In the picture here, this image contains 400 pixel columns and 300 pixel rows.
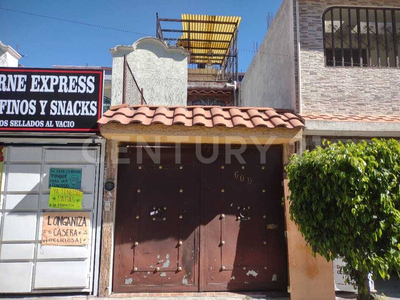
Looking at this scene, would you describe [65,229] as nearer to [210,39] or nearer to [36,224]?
[36,224]

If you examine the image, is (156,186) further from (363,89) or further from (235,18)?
(235,18)

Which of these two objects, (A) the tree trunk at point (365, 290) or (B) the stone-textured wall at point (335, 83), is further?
(B) the stone-textured wall at point (335, 83)

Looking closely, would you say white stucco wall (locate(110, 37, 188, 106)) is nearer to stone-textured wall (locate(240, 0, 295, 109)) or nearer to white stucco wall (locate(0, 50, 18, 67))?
stone-textured wall (locate(240, 0, 295, 109))

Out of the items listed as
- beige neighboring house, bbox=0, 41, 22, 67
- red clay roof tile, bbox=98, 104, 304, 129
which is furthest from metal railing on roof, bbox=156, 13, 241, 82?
red clay roof tile, bbox=98, 104, 304, 129

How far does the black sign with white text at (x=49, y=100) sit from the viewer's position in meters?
4.87

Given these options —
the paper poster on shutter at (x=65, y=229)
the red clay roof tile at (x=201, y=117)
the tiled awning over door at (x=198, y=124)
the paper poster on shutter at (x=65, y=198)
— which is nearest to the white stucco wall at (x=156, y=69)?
the red clay roof tile at (x=201, y=117)

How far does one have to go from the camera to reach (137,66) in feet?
33.3

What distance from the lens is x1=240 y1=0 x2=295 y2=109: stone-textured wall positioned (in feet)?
21.7

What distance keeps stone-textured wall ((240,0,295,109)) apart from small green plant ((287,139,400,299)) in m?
2.84

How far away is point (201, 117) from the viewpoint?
5.14m

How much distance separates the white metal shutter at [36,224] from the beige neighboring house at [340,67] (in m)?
4.02

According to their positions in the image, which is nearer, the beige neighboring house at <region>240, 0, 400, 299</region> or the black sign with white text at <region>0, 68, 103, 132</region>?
the black sign with white text at <region>0, 68, 103, 132</region>

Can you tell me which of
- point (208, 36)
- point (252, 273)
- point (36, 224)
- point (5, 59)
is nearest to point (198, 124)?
point (252, 273)

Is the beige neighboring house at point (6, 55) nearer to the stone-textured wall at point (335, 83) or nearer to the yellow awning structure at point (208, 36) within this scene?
the yellow awning structure at point (208, 36)
